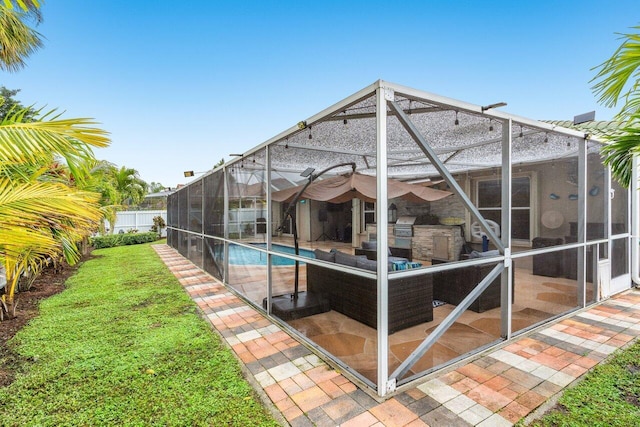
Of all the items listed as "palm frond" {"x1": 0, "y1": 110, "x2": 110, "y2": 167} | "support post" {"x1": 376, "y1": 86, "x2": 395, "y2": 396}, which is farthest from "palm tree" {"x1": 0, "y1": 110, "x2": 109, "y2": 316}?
"support post" {"x1": 376, "y1": 86, "x2": 395, "y2": 396}

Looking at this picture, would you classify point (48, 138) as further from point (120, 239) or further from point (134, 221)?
point (134, 221)

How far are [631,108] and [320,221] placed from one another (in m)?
7.60

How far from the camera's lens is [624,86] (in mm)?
2699

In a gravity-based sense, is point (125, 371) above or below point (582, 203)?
below

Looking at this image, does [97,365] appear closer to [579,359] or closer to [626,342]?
[579,359]

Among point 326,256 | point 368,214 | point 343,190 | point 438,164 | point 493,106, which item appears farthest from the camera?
point 368,214

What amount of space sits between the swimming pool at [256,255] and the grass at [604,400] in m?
2.99

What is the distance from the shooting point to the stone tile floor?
2350 mm

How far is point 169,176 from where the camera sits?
37.5 metres

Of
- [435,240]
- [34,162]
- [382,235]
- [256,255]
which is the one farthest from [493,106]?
[435,240]

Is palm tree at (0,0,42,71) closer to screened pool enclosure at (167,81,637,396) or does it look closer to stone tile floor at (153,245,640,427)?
screened pool enclosure at (167,81,637,396)

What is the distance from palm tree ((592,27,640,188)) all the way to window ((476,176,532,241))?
108 centimetres

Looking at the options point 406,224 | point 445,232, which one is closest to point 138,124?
point 406,224

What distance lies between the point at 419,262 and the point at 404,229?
158 inches
